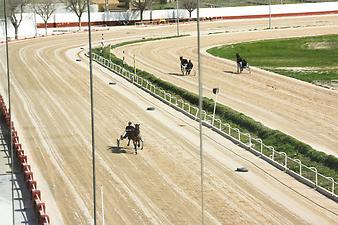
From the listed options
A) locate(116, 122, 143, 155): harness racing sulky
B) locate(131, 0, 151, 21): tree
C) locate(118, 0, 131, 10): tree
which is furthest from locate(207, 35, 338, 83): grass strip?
locate(118, 0, 131, 10): tree

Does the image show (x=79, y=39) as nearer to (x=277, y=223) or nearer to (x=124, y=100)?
(x=124, y=100)

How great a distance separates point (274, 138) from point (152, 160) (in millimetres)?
4134

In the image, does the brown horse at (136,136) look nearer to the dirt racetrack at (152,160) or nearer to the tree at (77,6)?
the dirt racetrack at (152,160)

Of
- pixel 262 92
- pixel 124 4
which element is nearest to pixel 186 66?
pixel 262 92

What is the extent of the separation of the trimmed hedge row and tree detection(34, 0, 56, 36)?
4244 centimetres

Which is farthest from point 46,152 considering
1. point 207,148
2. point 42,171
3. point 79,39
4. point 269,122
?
point 79,39

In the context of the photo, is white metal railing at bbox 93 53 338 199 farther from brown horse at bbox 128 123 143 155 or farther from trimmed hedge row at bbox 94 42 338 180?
brown horse at bbox 128 123 143 155

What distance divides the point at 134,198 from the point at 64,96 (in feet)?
53.9

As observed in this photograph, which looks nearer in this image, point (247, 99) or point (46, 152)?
point (46, 152)

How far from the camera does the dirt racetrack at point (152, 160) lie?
16453 millimetres

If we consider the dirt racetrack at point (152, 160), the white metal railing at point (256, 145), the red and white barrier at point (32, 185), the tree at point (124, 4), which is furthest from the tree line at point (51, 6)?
the red and white barrier at point (32, 185)

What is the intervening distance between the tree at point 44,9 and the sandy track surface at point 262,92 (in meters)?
21.2

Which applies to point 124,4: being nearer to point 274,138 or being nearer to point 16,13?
point 16,13

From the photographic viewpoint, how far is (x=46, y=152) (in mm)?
22797
